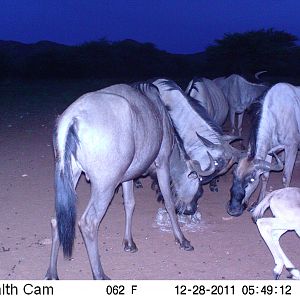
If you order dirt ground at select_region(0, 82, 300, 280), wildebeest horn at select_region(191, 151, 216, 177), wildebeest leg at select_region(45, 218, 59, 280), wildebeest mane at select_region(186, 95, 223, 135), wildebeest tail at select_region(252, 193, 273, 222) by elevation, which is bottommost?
dirt ground at select_region(0, 82, 300, 280)

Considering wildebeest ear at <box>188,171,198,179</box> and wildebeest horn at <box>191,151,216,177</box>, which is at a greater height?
wildebeest horn at <box>191,151,216,177</box>

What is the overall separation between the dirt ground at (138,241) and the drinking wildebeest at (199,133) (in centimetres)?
76

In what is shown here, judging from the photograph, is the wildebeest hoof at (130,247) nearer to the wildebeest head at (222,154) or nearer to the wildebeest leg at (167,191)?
the wildebeest leg at (167,191)

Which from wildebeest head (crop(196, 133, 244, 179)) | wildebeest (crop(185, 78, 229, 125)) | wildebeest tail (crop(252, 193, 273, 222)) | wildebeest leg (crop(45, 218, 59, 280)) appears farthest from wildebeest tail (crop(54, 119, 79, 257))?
wildebeest (crop(185, 78, 229, 125))

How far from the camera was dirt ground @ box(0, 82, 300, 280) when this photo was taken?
4.90m

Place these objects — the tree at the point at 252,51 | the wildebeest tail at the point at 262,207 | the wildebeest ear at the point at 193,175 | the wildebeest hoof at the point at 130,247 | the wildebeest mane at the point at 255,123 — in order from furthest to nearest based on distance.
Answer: the tree at the point at 252,51 → the wildebeest mane at the point at 255,123 → the wildebeest ear at the point at 193,175 → the wildebeest hoof at the point at 130,247 → the wildebeest tail at the point at 262,207

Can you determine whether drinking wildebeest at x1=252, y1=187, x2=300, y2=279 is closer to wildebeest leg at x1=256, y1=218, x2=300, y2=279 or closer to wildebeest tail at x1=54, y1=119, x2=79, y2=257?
wildebeest leg at x1=256, y1=218, x2=300, y2=279

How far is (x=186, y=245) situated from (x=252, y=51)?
111ft

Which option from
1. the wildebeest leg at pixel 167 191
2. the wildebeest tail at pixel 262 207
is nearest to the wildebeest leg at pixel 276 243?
the wildebeest tail at pixel 262 207

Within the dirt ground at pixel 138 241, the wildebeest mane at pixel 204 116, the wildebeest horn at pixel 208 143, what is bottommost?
the dirt ground at pixel 138 241

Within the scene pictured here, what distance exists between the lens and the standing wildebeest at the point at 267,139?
6227 mm

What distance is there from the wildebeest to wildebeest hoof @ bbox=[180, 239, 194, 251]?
3.11m

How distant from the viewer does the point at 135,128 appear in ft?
15.9

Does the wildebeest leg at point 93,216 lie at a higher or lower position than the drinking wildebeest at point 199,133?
Result: lower
